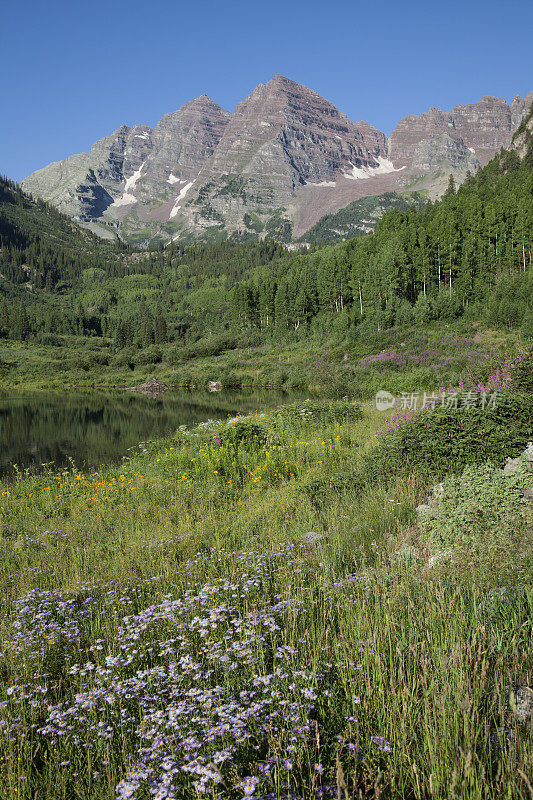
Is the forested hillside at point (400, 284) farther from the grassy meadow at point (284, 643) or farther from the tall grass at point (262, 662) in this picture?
the tall grass at point (262, 662)

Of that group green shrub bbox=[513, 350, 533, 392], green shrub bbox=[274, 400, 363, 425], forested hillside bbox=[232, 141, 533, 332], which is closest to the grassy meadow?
green shrub bbox=[513, 350, 533, 392]

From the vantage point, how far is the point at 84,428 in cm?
2622

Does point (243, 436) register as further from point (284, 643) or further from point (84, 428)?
point (84, 428)

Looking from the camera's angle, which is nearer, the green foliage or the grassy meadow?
the grassy meadow

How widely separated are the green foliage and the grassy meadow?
1.1 inches

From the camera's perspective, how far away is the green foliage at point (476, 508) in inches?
179

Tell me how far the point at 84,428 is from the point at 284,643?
25918 mm

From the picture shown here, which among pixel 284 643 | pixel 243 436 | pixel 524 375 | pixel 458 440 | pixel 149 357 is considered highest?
pixel 149 357

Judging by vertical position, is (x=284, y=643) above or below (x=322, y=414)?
above

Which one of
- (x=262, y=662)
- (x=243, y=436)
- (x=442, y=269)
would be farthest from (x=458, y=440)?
(x=442, y=269)

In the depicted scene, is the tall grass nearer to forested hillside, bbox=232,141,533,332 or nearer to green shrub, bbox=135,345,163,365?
forested hillside, bbox=232,141,533,332

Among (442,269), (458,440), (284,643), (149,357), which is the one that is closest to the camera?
(284,643)

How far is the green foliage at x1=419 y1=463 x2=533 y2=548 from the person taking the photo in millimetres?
4555

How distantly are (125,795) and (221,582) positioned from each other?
100 inches
